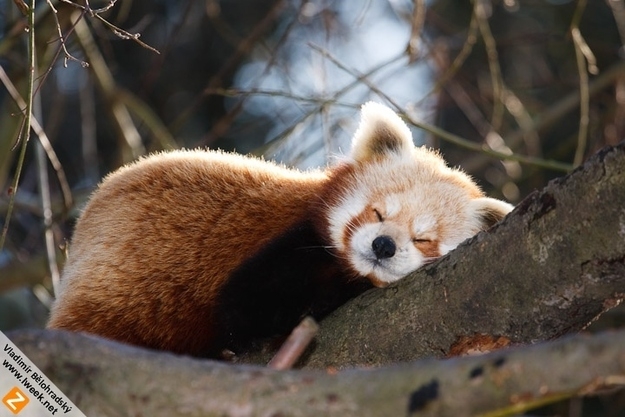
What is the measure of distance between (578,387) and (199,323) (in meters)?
1.85

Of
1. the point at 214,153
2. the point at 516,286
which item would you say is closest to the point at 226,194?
the point at 214,153

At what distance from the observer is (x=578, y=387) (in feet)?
4.77

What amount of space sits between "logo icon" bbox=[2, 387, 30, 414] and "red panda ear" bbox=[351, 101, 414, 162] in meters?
1.90

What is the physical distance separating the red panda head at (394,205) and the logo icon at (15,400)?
135 cm

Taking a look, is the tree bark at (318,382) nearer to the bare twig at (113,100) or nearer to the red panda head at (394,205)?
Answer: the red panda head at (394,205)

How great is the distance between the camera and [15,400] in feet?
6.21

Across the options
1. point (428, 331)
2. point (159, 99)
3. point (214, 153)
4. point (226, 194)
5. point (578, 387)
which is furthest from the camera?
point (159, 99)

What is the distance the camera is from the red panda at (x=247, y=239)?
9.65 feet

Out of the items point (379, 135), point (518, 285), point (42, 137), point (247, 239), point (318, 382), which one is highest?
point (379, 135)

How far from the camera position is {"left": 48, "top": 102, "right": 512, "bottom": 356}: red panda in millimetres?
2941

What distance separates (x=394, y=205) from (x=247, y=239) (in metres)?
0.60

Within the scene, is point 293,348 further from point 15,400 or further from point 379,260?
point 379,260

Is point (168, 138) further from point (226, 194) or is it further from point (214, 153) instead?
point (226, 194)

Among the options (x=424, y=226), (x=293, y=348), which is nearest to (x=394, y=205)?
(x=424, y=226)
